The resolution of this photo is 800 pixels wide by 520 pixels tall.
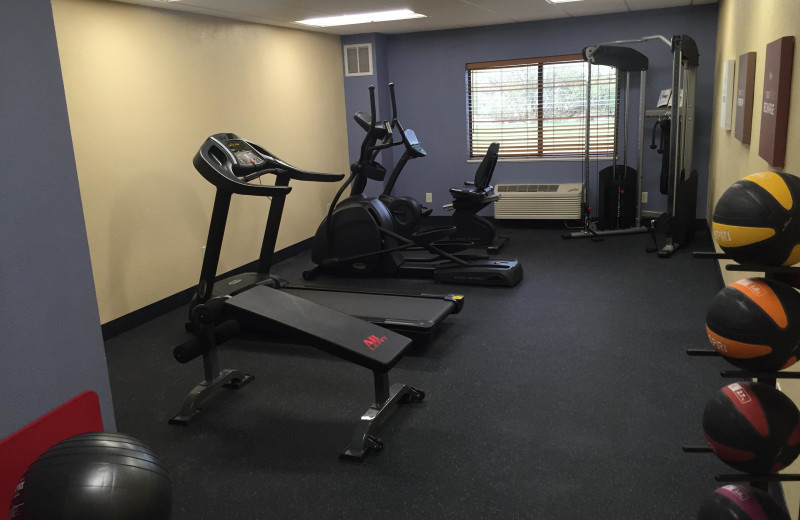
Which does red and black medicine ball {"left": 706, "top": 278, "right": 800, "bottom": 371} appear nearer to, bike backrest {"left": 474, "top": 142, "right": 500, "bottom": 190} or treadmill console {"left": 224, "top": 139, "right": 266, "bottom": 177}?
treadmill console {"left": 224, "top": 139, "right": 266, "bottom": 177}

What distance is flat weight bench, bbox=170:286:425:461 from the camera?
288 cm

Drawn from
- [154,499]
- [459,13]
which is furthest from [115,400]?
[459,13]

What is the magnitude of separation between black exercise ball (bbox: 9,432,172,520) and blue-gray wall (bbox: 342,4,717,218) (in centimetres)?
647

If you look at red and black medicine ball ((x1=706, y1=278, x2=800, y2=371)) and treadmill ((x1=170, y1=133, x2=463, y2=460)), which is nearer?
red and black medicine ball ((x1=706, y1=278, x2=800, y2=371))

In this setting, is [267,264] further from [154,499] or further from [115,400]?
[154,499]

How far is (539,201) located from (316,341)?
498 cm

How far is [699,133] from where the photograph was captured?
6867mm

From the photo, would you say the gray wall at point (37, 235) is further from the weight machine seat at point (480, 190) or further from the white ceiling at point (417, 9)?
the weight machine seat at point (480, 190)

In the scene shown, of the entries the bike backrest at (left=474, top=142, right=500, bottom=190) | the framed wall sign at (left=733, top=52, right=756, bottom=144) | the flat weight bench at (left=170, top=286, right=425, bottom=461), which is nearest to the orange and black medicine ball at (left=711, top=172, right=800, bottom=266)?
the flat weight bench at (left=170, top=286, right=425, bottom=461)

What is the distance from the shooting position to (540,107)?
24.5 ft

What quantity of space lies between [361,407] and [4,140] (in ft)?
6.77

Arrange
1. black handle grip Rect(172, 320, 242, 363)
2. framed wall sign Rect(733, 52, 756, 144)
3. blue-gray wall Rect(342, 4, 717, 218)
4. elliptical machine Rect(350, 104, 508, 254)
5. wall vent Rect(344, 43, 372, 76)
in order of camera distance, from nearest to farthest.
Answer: black handle grip Rect(172, 320, 242, 363) < framed wall sign Rect(733, 52, 756, 144) < elliptical machine Rect(350, 104, 508, 254) < blue-gray wall Rect(342, 4, 717, 218) < wall vent Rect(344, 43, 372, 76)

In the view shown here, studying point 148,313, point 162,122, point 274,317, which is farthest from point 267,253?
point 162,122

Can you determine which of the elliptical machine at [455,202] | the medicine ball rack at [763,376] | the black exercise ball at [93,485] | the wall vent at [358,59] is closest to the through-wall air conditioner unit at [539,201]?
the elliptical machine at [455,202]
